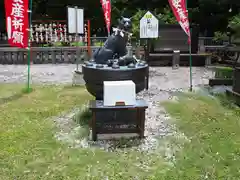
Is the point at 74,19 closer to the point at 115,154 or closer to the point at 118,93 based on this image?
the point at 118,93

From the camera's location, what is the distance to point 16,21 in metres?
7.41

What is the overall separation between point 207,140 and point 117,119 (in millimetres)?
1510

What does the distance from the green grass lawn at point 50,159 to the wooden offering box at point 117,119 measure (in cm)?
55

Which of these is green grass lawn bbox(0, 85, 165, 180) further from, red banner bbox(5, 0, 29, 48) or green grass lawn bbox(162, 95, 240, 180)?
red banner bbox(5, 0, 29, 48)

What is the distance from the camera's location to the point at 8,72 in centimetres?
1170

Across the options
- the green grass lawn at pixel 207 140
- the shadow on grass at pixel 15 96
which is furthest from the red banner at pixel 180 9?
the shadow on grass at pixel 15 96

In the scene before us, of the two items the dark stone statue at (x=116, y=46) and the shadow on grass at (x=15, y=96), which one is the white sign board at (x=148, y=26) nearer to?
the shadow on grass at (x=15, y=96)

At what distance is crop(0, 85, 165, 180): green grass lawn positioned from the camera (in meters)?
3.74

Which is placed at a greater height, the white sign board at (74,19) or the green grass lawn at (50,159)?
the white sign board at (74,19)

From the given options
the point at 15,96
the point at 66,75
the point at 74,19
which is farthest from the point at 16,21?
the point at 66,75

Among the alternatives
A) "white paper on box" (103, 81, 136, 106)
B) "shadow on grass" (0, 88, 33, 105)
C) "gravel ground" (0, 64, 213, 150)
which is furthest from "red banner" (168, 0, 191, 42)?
"shadow on grass" (0, 88, 33, 105)

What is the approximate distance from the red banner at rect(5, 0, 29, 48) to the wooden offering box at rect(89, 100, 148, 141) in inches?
136

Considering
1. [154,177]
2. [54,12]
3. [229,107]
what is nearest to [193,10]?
[54,12]

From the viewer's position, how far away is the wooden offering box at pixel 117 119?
4.66 m
